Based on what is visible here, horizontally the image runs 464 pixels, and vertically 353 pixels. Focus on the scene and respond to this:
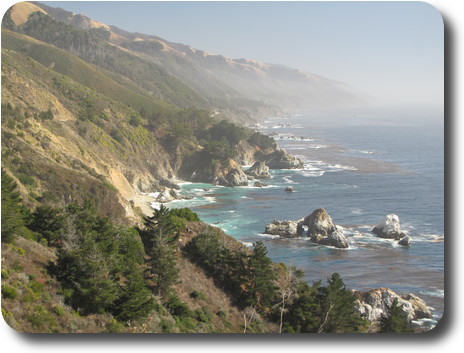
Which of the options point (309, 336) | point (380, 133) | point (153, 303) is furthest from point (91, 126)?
point (380, 133)

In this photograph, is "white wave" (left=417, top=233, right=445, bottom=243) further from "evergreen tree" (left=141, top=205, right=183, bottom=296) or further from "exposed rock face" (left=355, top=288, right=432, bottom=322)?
"evergreen tree" (left=141, top=205, right=183, bottom=296)

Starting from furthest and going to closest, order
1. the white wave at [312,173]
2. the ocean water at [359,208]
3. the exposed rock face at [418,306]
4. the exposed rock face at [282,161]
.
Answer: the exposed rock face at [282,161], the white wave at [312,173], the ocean water at [359,208], the exposed rock face at [418,306]

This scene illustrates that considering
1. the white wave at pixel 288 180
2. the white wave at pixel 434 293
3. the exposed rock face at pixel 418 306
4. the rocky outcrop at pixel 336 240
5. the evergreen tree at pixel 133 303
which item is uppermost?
the white wave at pixel 288 180

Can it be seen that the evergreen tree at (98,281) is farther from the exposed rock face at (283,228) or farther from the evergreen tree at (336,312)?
the exposed rock face at (283,228)

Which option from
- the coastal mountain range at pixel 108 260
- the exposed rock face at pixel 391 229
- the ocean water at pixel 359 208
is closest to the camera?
the coastal mountain range at pixel 108 260

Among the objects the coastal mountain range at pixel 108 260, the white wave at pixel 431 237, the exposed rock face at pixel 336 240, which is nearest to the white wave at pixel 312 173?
the coastal mountain range at pixel 108 260

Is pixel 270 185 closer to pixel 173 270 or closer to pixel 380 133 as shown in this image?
pixel 173 270

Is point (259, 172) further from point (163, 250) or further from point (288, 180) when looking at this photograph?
point (163, 250)

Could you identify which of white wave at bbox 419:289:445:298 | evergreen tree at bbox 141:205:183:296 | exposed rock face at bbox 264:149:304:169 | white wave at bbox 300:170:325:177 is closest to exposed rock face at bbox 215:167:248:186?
white wave at bbox 300:170:325:177

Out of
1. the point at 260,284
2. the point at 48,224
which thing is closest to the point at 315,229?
the point at 260,284
